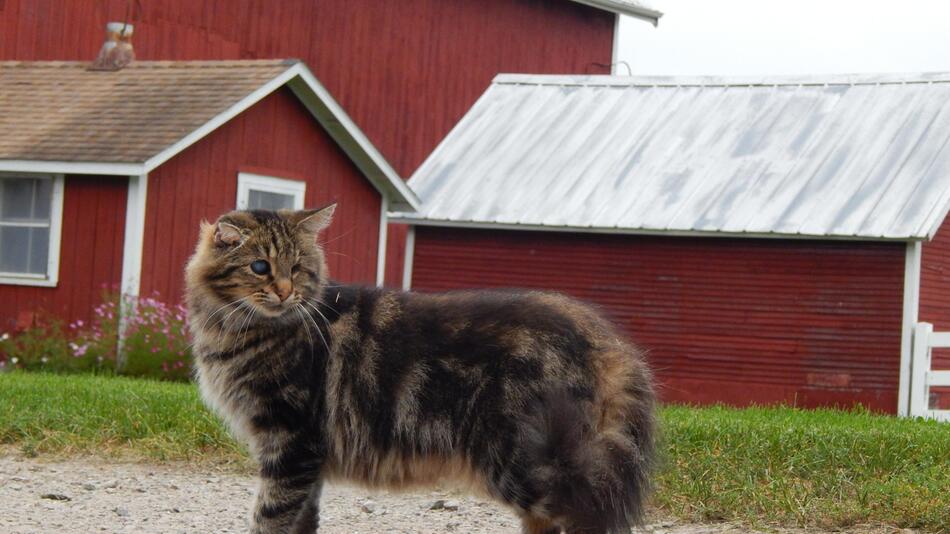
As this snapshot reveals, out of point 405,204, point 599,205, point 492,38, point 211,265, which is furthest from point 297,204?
point 211,265

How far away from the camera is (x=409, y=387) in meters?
6.61

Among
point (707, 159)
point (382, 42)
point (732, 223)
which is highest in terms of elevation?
point (382, 42)

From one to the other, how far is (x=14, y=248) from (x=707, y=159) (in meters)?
10.2

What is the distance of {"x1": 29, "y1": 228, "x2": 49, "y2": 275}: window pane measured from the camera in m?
18.5

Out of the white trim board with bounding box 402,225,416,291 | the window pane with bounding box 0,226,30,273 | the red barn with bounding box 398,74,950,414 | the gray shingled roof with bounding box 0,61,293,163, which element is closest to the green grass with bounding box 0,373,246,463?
the gray shingled roof with bounding box 0,61,293,163

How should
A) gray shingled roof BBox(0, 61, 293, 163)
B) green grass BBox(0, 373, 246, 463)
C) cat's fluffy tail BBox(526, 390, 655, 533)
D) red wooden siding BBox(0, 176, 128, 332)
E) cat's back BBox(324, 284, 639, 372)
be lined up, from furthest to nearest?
red wooden siding BBox(0, 176, 128, 332) → gray shingled roof BBox(0, 61, 293, 163) → green grass BBox(0, 373, 246, 463) → cat's back BBox(324, 284, 639, 372) → cat's fluffy tail BBox(526, 390, 655, 533)

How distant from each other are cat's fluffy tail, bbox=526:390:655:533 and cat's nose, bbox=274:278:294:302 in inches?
52.4

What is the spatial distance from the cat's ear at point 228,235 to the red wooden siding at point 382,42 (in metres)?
15.8

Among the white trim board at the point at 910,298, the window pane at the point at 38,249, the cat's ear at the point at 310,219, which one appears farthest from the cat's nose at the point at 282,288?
the white trim board at the point at 910,298

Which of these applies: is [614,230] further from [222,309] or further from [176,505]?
[222,309]

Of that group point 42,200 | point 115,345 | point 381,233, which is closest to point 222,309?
point 115,345

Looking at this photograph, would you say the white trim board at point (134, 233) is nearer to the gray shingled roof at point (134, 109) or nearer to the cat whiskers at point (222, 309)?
the gray shingled roof at point (134, 109)

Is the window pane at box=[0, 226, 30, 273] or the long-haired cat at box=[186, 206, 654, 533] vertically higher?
the window pane at box=[0, 226, 30, 273]

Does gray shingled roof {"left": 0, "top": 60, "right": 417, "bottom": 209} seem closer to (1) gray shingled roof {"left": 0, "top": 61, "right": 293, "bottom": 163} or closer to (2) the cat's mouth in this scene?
(1) gray shingled roof {"left": 0, "top": 61, "right": 293, "bottom": 163}
